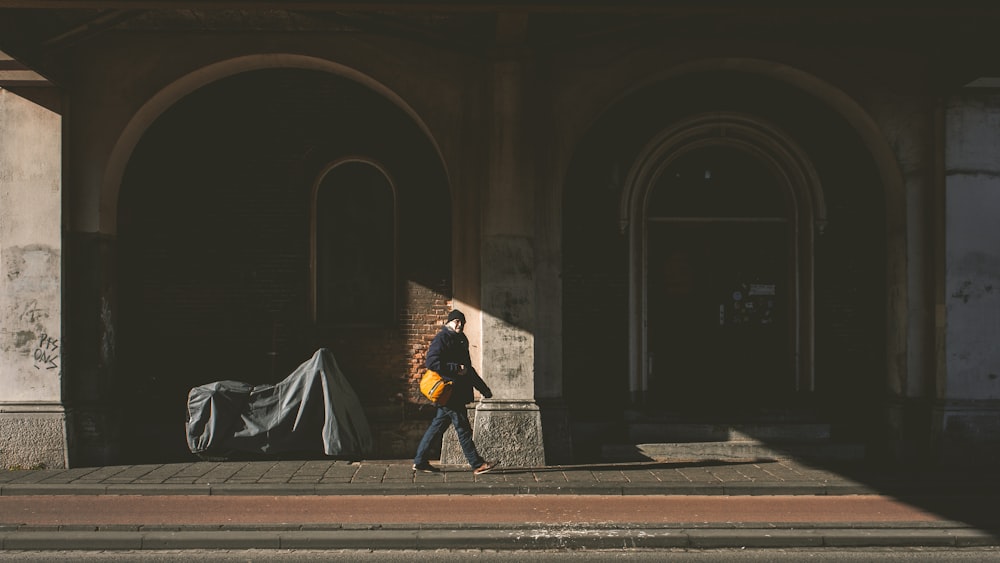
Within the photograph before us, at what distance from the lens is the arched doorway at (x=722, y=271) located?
38.7ft

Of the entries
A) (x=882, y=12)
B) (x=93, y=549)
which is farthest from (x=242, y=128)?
(x=882, y=12)

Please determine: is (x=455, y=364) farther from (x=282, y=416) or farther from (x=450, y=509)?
(x=282, y=416)

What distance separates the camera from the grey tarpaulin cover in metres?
10.4

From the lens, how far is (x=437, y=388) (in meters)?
9.75

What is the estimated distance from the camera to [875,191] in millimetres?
11570

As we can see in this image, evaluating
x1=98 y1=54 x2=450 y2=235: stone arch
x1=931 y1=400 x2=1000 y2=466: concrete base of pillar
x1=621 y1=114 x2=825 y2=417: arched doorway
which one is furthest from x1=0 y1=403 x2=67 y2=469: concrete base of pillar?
x1=931 y1=400 x2=1000 y2=466: concrete base of pillar

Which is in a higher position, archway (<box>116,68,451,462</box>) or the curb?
archway (<box>116,68,451,462</box>)

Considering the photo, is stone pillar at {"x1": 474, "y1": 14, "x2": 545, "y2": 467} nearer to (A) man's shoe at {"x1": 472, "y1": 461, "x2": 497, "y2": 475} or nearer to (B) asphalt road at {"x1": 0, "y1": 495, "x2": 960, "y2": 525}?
(A) man's shoe at {"x1": 472, "y1": 461, "x2": 497, "y2": 475}

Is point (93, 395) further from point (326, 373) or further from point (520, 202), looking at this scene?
point (520, 202)

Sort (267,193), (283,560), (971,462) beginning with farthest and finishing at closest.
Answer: (267,193), (971,462), (283,560)

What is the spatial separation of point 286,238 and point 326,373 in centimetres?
189

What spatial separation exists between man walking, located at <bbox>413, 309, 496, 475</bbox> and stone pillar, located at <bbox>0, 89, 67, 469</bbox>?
4.31 metres

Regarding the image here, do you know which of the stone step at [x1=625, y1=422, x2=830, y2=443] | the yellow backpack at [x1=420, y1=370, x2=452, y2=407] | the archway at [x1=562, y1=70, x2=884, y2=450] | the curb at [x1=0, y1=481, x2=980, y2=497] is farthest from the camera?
the archway at [x1=562, y1=70, x2=884, y2=450]

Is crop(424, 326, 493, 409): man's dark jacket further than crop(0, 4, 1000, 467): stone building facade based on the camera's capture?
No
